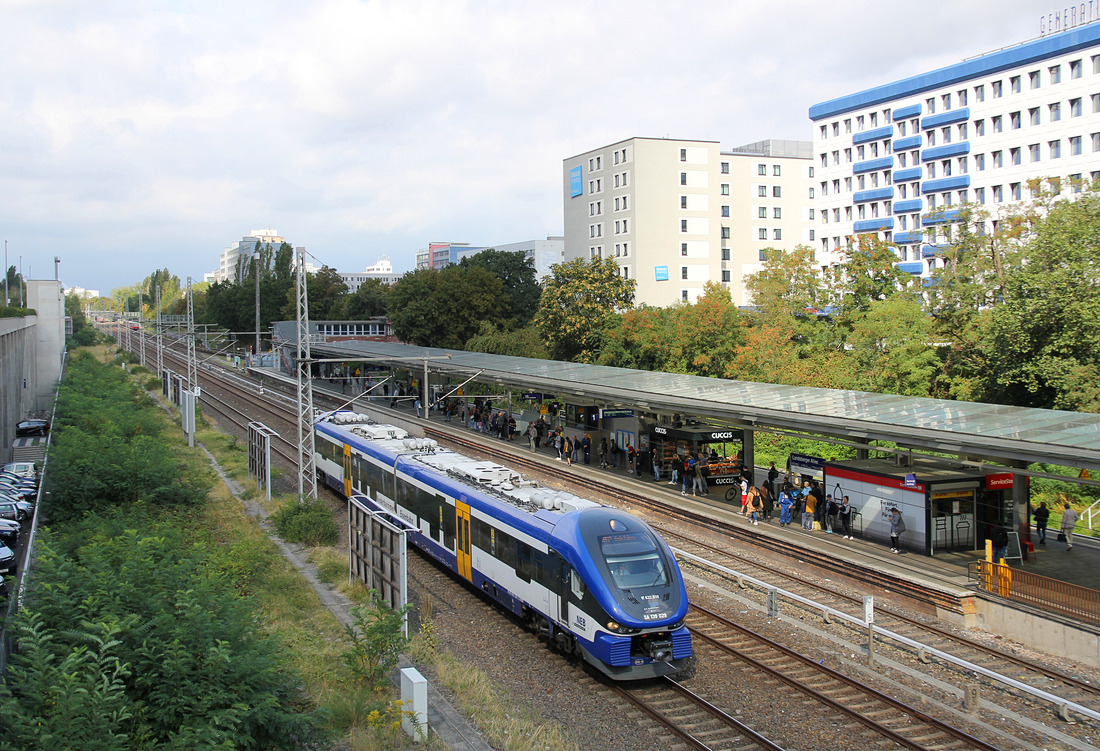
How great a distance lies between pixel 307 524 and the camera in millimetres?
21766

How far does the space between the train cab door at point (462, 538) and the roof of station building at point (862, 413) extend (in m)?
8.32

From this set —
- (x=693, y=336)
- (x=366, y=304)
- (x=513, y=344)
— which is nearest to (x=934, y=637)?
(x=693, y=336)

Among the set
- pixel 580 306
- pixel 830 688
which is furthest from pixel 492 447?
pixel 830 688

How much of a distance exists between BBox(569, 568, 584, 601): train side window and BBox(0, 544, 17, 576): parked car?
47.6 feet

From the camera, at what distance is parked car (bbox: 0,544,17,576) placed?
19.2m

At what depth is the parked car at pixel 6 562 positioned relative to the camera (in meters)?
19.2

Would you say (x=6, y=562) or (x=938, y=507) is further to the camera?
(x=6, y=562)

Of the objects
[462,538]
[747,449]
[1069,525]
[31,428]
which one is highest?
[747,449]

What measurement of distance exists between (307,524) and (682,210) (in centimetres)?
5397

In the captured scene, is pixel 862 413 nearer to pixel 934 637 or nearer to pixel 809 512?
pixel 809 512

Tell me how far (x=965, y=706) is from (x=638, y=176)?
2355 inches

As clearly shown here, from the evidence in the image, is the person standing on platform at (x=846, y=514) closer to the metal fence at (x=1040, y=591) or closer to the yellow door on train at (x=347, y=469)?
the metal fence at (x=1040, y=591)

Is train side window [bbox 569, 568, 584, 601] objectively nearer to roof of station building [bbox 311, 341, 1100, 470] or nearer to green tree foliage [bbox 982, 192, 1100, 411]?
roof of station building [bbox 311, 341, 1100, 470]

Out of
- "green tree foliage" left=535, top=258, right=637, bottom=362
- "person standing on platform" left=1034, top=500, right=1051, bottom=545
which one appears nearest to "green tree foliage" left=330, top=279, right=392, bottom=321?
"green tree foliage" left=535, top=258, right=637, bottom=362
